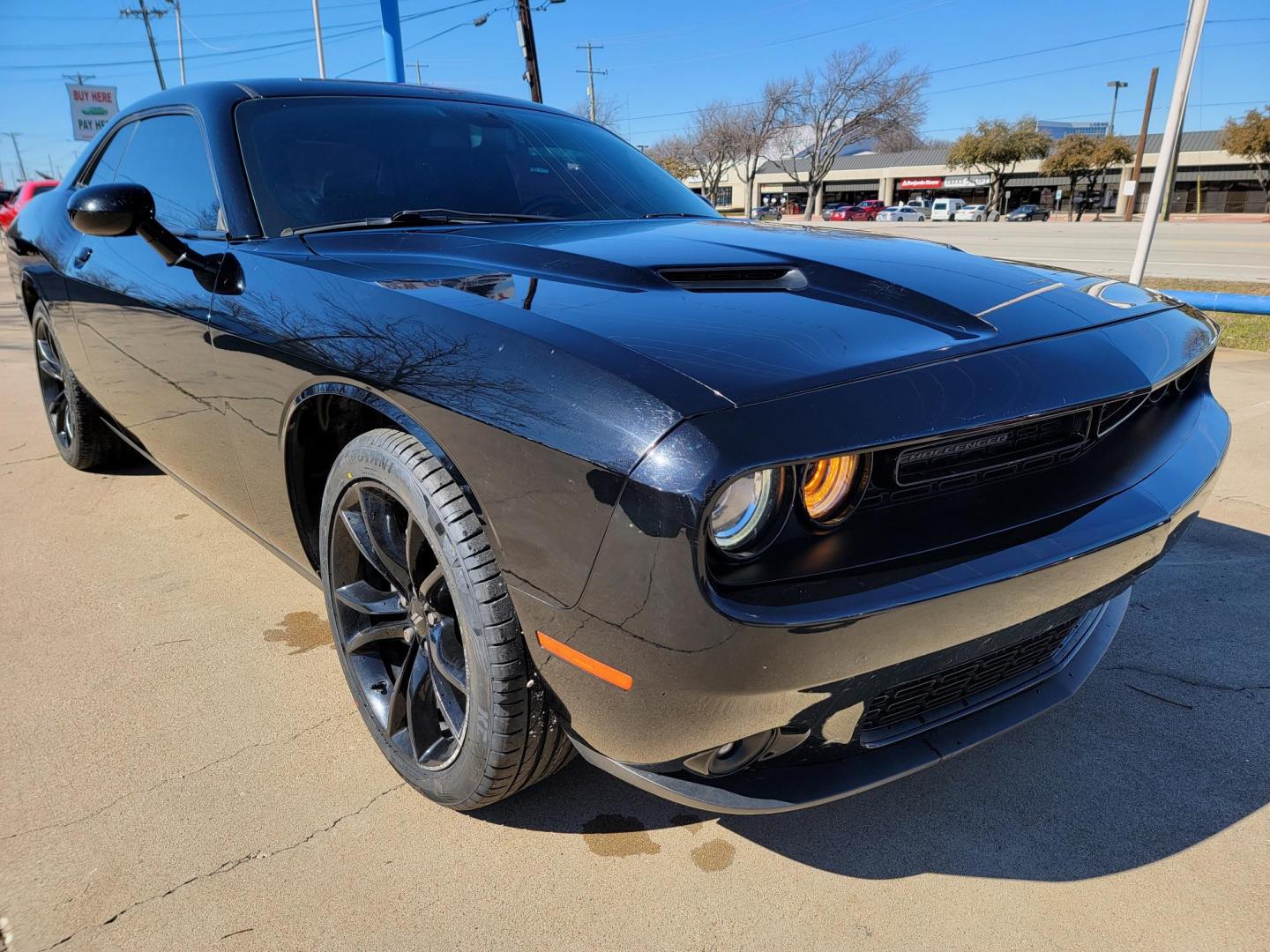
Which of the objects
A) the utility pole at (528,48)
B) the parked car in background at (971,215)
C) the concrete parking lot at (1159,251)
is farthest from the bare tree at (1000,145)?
the utility pole at (528,48)

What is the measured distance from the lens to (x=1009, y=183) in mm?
61594

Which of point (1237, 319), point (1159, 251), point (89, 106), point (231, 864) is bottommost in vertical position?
point (1159, 251)

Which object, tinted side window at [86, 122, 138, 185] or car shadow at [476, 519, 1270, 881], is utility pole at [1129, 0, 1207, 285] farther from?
tinted side window at [86, 122, 138, 185]

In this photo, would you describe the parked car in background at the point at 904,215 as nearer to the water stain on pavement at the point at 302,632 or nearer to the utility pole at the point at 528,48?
the utility pole at the point at 528,48

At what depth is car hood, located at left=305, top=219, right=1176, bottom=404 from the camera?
1330 mm

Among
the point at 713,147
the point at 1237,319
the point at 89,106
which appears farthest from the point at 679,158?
the point at 1237,319

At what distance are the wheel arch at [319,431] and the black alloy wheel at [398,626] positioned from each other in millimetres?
154

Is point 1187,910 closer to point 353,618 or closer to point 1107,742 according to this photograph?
point 1107,742

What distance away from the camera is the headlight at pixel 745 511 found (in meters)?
1.25

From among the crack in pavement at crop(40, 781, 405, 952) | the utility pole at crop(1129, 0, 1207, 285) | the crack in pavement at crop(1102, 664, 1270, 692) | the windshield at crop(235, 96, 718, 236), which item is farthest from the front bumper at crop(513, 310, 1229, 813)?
the utility pole at crop(1129, 0, 1207, 285)

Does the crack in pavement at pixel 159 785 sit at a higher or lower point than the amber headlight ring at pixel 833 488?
lower

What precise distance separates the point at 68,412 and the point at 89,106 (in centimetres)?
4462

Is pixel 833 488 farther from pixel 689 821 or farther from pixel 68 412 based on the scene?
pixel 68 412

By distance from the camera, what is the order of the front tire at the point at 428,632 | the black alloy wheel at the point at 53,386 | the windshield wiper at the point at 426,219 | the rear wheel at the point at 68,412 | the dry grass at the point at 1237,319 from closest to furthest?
the front tire at the point at 428,632 → the windshield wiper at the point at 426,219 → the rear wheel at the point at 68,412 → the black alloy wheel at the point at 53,386 → the dry grass at the point at 1237,319
